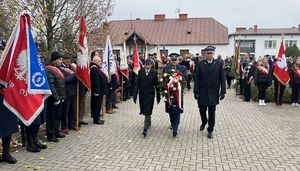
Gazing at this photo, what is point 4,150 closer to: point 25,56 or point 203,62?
point 25,56

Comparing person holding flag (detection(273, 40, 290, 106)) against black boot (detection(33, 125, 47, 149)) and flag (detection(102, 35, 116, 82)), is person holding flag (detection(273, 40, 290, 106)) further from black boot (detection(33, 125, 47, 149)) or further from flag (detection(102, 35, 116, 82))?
black boot (detection(33, 125, 47, 149))

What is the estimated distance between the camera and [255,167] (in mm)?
5855

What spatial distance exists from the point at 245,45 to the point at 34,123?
58343 mm

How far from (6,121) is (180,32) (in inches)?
1837

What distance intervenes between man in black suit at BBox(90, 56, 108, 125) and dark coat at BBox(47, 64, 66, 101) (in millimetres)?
1568

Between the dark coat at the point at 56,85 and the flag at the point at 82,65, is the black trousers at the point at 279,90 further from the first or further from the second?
the dark coat at the point at 56,85

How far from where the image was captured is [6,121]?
19.2ft

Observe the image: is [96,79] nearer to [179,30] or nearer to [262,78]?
[262,78]

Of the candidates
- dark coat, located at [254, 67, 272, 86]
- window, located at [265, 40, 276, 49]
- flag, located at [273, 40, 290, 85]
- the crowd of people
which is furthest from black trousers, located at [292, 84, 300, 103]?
window, located at [265, 40, 276, 49]

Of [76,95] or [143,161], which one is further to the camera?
[76,95]

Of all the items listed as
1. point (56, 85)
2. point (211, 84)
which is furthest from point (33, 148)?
point (211, 84)

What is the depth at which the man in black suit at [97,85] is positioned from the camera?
9.02 m

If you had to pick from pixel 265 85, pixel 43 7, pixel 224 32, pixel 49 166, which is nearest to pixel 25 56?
pixel 49 166

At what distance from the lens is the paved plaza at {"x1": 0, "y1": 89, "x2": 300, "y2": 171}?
19.5ft
